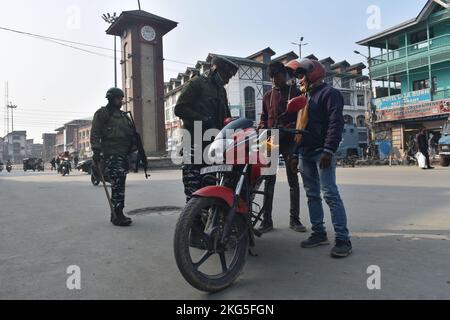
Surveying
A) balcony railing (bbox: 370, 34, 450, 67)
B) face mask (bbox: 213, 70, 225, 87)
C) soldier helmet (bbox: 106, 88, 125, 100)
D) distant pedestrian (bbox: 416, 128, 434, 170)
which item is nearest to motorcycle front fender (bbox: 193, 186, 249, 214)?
face mask (bbox: 213, 70, 225, 87)

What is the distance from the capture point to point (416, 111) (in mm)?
25328

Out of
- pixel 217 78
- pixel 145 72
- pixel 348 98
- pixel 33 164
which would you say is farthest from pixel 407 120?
pixel 33 164

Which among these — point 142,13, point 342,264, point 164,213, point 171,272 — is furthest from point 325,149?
point 142,13

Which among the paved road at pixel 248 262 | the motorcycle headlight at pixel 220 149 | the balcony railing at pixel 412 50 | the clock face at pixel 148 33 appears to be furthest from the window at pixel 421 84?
the motorcycle headlight at pixel 220 149

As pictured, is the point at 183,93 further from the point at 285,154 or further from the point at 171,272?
the point at 171,272

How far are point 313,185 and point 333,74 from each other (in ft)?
150

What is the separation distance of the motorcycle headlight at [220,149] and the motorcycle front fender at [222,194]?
259 mm

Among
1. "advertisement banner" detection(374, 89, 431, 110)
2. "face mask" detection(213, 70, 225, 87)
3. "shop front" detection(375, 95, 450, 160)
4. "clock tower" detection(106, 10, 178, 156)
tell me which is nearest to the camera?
"face mask" detection(213, 70, 225, 87)

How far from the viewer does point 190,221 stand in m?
2.52

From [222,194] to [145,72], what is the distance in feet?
106

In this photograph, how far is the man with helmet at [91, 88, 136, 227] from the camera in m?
5.11

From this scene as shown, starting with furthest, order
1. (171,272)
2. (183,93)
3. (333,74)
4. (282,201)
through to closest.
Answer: (333,74) → (282,201) → (183,93) → (171,272)

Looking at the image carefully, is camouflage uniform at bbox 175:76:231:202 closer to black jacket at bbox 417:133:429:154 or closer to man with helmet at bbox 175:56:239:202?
man with helmet at bbox 175:56:239:202

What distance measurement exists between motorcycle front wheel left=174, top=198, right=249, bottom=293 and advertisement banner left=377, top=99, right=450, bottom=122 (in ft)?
81.9
